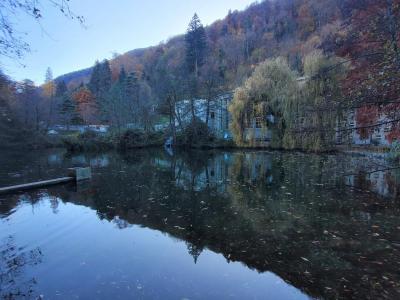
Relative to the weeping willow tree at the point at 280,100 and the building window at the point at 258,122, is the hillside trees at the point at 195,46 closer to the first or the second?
the weeping willow tree at the point at 280,100

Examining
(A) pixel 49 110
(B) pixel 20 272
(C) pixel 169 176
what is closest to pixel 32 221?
(B) pixel 20 272

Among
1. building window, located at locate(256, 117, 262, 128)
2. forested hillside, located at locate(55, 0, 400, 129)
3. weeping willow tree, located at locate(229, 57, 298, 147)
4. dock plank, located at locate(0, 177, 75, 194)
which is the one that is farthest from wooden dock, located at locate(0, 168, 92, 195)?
forested hillside, located at locate(55, 0, 400, 129)

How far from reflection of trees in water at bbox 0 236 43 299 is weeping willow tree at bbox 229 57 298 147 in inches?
957

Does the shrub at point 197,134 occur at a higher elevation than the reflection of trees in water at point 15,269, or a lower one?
higher

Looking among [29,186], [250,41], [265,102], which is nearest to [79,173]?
[29,186]

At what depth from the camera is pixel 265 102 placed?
28.4m

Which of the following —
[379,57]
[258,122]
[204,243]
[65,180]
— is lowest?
[204,243]

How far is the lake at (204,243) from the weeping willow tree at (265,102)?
17106 millimetres

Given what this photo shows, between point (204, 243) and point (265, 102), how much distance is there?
24.1 m

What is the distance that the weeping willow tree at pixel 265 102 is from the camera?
89.8 feet

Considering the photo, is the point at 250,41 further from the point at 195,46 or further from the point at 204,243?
the point at 204,243

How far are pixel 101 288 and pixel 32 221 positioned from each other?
4286mm

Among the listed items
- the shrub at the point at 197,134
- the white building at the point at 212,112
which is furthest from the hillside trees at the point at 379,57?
the white building at the point at 212,112

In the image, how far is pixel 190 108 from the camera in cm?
3741
